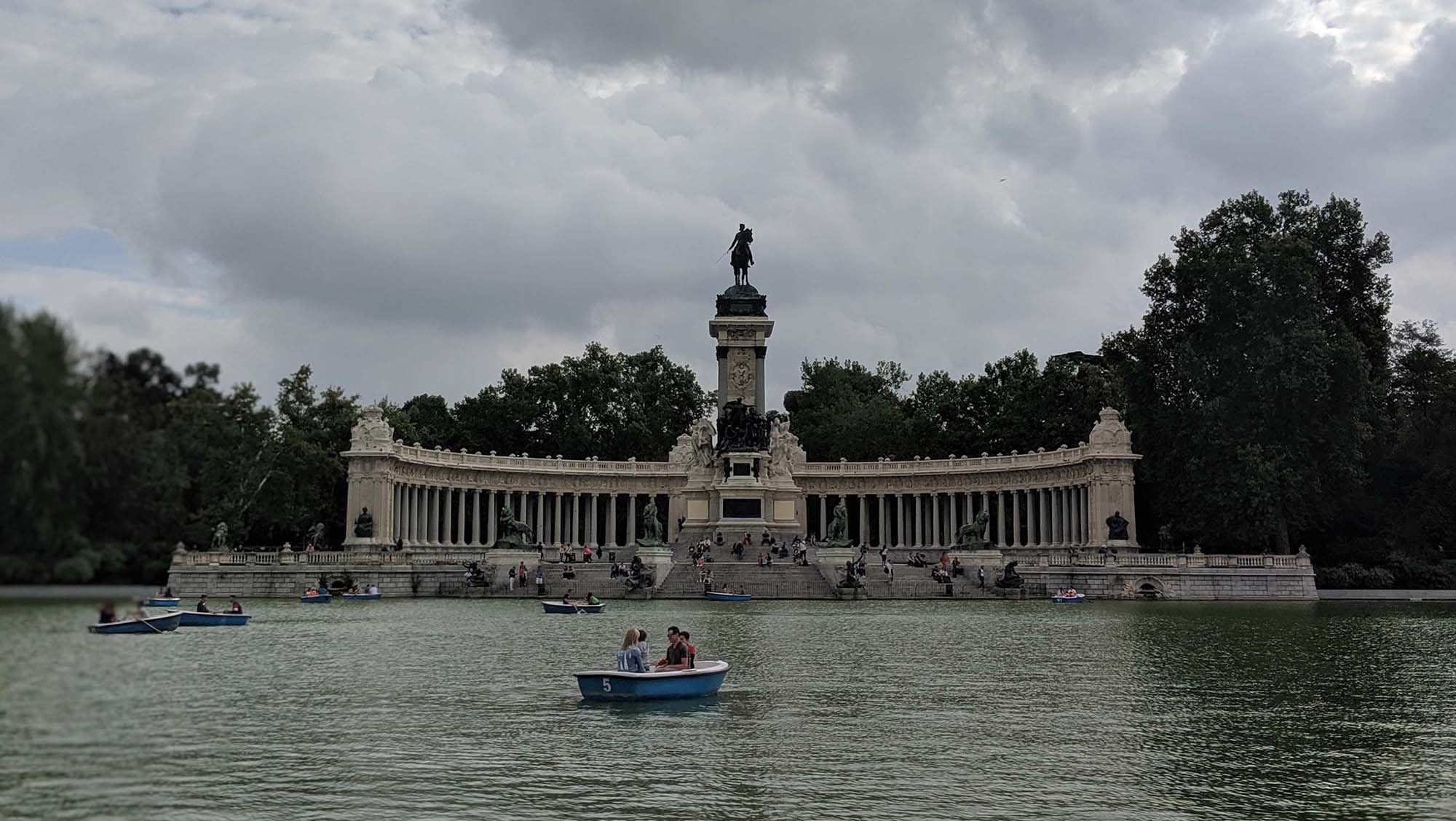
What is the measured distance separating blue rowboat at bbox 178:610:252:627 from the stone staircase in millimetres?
24863

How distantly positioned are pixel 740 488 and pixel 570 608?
114ft

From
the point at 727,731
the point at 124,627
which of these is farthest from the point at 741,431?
the point at 124,627

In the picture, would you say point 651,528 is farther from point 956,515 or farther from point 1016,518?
point 956,515

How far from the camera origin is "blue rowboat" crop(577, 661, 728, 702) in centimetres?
2238

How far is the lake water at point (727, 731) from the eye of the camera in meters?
7.86

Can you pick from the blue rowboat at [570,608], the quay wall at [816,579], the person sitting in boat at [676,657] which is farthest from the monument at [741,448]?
the person sitting in boat at [676,657]

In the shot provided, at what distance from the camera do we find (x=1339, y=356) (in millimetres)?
64562

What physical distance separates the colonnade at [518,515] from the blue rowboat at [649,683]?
62.8 metres

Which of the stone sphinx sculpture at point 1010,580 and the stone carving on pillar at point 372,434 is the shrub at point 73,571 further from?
the stone carving on pillar at point 372,434

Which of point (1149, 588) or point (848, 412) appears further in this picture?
point (848, 412)

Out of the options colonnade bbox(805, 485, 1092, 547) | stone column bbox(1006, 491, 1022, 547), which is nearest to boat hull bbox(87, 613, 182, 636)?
colonnade bbox(805, 485, 1092, 547)

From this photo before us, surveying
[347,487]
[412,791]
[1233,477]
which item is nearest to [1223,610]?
[1233,477]

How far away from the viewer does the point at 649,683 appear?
22484 millimetres

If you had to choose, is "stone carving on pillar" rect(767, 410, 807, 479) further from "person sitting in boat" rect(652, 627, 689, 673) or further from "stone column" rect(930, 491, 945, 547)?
"person sitting in boat" rect(652, 627, 689, 673)
